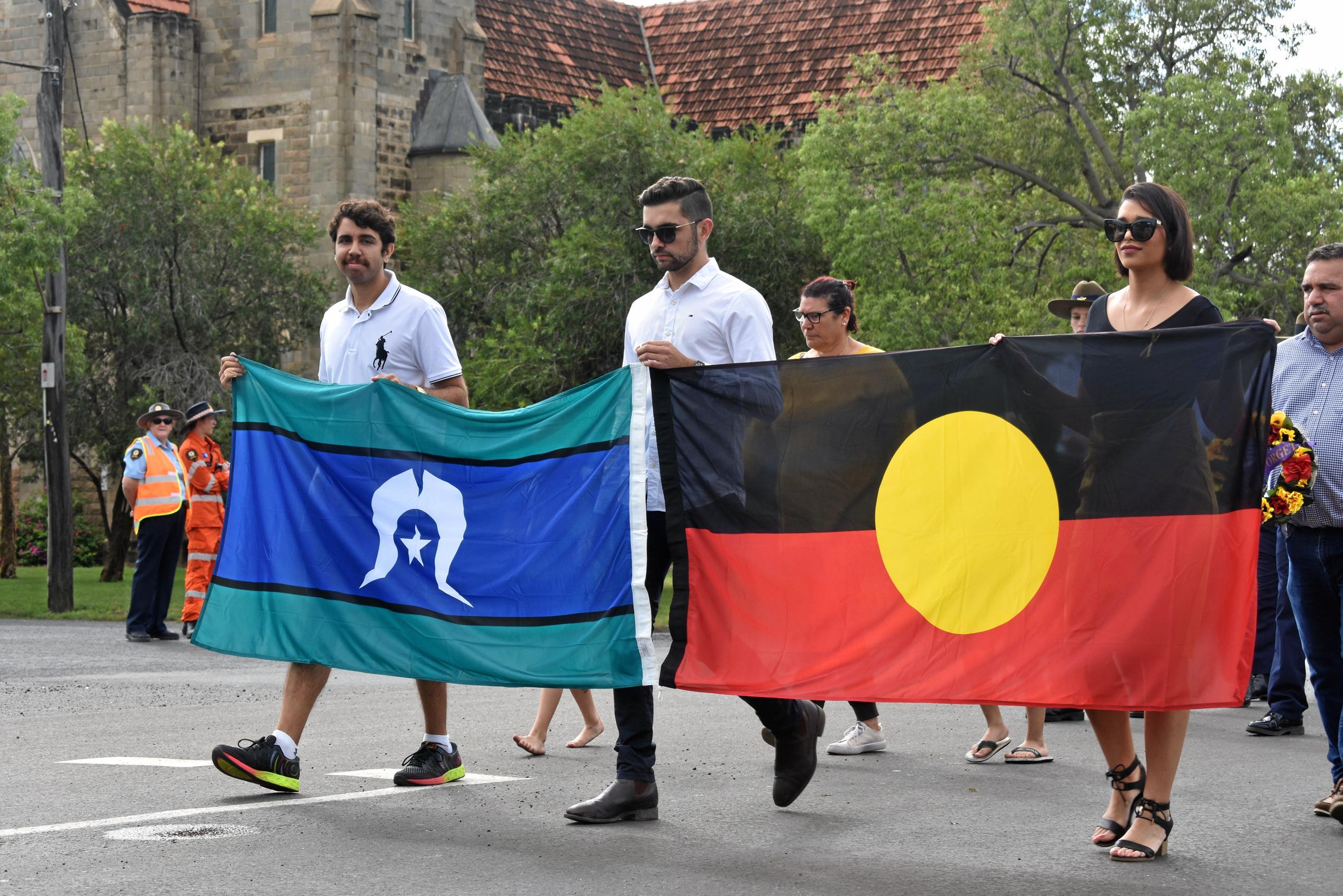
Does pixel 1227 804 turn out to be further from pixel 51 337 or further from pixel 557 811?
pixel 51 337

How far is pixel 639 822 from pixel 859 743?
Answer: 7.97ft

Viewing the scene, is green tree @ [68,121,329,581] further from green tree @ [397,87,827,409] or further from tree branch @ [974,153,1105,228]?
tree branch @ [974,153,1105,228]

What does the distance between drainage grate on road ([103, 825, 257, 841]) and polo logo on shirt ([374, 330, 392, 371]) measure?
2.07 meters

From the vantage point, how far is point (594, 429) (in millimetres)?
6820

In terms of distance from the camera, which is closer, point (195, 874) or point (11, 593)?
point (195, 874)

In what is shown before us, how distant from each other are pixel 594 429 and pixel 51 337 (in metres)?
16.8

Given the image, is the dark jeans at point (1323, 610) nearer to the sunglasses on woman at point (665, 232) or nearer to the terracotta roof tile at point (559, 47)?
the sunglasses on woman at point (665, 232)

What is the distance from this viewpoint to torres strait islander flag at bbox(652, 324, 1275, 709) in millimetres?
5766

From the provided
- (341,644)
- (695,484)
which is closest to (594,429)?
(695,484)

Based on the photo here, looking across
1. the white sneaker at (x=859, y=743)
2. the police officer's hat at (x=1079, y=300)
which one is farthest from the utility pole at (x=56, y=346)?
the white sneaker at (x=859, y=743)

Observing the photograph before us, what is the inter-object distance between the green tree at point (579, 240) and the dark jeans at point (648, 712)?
19.2 metres

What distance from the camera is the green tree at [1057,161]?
27453mm

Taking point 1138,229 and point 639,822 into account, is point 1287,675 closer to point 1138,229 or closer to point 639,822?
point 1138,229

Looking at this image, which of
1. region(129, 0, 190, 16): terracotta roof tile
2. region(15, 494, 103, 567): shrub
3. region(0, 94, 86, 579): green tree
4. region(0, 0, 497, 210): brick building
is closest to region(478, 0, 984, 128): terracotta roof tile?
region(0, 0, 497, 210): brick building
